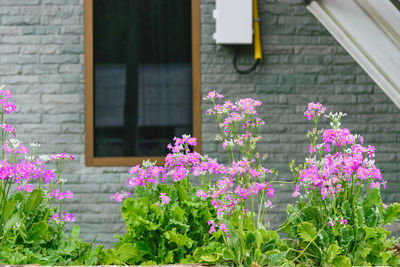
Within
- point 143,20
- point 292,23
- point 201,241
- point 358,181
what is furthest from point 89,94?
point 358,181

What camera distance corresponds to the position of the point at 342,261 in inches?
56.6

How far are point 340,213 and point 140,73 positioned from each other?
235cm

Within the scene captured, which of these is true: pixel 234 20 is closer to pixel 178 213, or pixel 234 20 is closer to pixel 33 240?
pixel 178 213

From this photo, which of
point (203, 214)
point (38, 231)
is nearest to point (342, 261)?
point (203, 214)

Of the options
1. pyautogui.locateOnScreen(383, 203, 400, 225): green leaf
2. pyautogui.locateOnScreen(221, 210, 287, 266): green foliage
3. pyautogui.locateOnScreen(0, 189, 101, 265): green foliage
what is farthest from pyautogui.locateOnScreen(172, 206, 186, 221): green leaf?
pyautogui.locateOnScreen(383, 203, 400, 225): green leaf

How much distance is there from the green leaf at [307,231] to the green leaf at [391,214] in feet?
1.05

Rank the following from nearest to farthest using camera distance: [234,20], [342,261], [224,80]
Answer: [342,261]
[234,20]
[224,80]

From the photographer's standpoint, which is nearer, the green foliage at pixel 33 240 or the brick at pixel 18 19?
the green foliage at pixel 33 240

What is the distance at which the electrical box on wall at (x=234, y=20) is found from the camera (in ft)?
11.2

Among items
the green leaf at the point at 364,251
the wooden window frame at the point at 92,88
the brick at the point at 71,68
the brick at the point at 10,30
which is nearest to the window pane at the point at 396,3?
the green leaf at the point at 364,251

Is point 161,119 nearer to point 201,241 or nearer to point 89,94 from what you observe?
point 89,94

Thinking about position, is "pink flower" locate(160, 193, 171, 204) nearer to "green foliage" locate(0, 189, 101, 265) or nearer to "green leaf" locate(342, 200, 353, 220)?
"green foliage" locate(0, 189, 101, 265)

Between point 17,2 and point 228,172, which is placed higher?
point 17,2

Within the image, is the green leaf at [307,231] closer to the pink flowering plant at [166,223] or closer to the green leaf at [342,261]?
the green leaf at [342,261]
